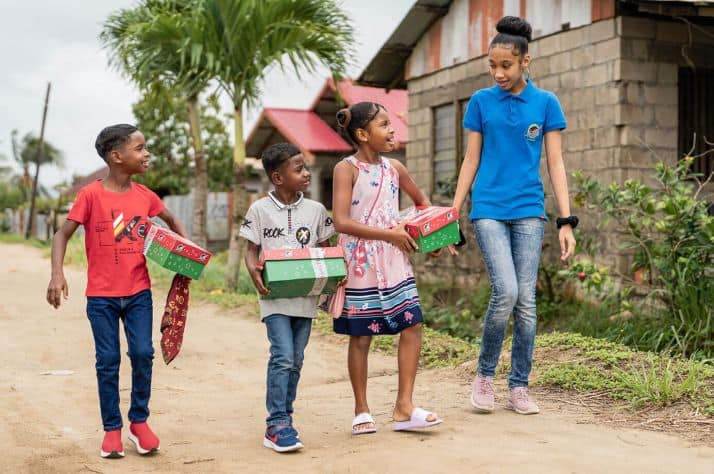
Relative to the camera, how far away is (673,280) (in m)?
6.49

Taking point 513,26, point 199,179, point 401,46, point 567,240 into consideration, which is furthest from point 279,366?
point 199,179

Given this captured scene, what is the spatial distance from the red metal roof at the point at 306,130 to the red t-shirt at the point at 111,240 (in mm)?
14968

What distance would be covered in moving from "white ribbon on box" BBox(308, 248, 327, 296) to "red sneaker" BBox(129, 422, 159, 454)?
3.26ft

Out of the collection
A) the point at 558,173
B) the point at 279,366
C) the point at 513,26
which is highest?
the point at 513,26

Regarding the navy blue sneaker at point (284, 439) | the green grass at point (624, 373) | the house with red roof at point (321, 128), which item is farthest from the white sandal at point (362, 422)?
the house with red roof at point (321, 128)

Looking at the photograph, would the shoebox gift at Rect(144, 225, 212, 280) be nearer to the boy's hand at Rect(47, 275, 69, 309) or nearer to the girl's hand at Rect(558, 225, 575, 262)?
the boy's hand at Rect(47, 275, 69, 309)

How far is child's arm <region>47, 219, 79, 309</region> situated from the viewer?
13.1ft

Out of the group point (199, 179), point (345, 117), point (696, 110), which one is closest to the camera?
point (345, 117)

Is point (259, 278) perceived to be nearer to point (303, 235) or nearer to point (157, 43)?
point (303, 235)

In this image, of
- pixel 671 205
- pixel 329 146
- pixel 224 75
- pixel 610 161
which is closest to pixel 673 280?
pixel 671 205

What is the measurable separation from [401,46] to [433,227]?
323 inches

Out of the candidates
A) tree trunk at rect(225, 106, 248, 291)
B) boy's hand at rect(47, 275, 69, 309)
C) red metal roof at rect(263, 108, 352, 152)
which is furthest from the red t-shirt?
red metal roof at rect(263, 108, 352, 152)

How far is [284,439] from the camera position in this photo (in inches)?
156

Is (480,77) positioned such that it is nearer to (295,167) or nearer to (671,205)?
(671,205)
